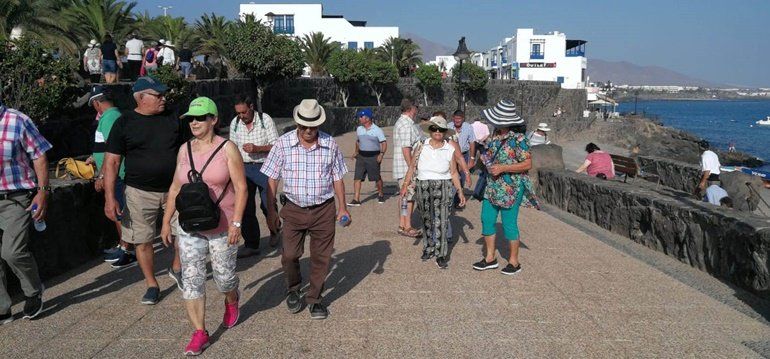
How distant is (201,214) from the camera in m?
4.41

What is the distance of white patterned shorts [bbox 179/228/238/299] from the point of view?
4.49 m

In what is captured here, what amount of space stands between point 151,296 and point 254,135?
7.82ft

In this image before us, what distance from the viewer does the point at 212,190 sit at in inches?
182

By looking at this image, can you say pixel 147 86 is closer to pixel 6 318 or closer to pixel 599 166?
pixel 6 318

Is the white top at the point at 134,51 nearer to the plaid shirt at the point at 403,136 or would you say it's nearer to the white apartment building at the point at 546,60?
the plaid shirt at the point at 403,136

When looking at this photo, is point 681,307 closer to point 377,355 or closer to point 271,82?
point 377,355

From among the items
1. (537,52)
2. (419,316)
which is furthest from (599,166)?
(537,52)

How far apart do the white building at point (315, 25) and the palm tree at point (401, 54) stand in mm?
8013

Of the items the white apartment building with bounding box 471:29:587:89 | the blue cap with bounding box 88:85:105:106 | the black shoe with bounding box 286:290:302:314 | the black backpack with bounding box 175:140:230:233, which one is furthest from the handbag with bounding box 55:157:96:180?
the white apartment building with bounding box 471:29:587:89

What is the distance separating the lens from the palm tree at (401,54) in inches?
2327

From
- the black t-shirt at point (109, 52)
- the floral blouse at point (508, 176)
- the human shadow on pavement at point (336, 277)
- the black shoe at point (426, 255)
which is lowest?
the human shadow on pavement at point (336, 277)

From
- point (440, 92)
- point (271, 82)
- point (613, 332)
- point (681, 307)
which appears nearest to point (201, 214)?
point (613, 332)

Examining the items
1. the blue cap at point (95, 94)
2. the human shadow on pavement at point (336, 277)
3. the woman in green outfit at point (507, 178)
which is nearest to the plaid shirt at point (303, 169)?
the human shadow on pavement at point (336, 277)

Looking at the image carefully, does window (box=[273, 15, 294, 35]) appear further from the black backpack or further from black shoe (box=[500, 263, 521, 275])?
the black backpack
